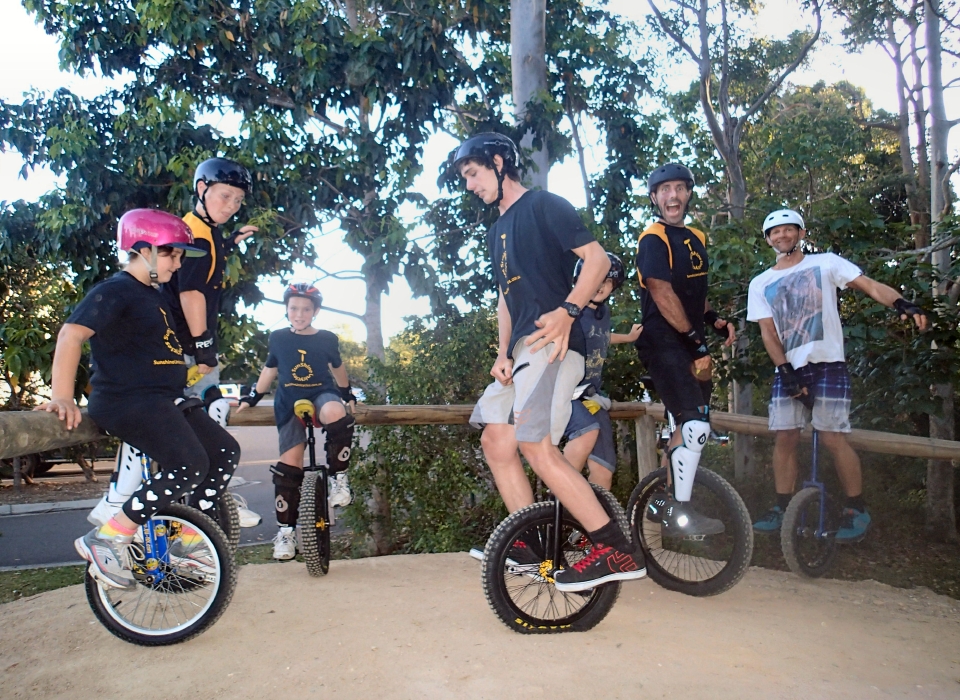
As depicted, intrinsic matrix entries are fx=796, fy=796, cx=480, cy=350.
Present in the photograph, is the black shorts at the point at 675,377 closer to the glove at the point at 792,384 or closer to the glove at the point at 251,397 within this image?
the glove at the point at 792,384

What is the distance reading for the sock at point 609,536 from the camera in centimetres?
343

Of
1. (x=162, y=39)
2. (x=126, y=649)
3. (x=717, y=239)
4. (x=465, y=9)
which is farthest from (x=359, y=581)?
(x=465, y=9)

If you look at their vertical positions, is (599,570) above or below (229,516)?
below

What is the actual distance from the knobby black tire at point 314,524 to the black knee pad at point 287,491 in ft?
0.61

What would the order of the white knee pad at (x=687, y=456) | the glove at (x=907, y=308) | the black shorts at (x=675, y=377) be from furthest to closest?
the glove at (x=907, y=308) < the black shorts at (x=675, y=377) < the white knee pad at (x=687, y=456)

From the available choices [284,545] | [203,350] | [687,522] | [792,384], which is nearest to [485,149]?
[203,350]

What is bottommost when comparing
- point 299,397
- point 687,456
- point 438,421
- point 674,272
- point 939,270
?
point 687,456

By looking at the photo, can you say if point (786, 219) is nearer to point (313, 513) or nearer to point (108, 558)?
point (313, 513)

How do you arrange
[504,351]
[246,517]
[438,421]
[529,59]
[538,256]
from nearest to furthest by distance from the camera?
[538,256] < [504,351] < [246,517] < [438,421] < [529,59]

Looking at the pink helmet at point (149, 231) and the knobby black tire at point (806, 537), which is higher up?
the pink helmet at point (149, 231)

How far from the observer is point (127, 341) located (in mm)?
3441

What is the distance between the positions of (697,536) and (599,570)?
108 cm

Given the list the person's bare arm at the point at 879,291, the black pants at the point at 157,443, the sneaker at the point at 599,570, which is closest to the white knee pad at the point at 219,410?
the black pants at the point at 157,443

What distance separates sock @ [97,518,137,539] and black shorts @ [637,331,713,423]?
2.70 meters
